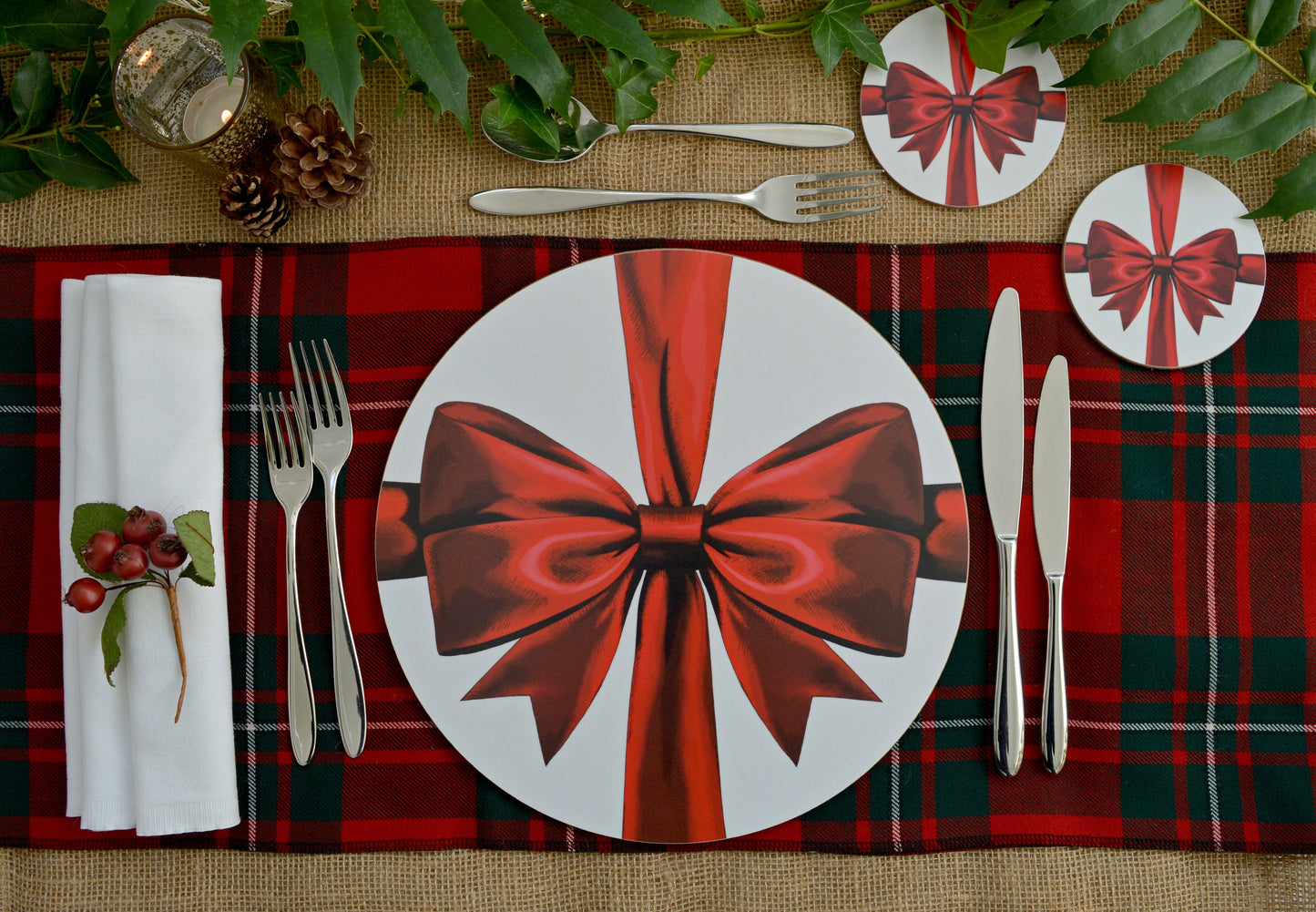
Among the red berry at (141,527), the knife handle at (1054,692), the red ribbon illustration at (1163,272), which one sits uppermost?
the red ribbon illustration at (1163,272)

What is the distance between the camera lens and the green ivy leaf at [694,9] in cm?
73

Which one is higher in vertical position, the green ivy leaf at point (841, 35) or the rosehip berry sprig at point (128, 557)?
the green ivy leaf at point (841, 35)

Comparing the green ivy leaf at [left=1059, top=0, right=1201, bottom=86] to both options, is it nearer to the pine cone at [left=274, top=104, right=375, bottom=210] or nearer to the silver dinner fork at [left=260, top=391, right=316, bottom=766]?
the pine cone at [left=274, top=104, right=375, bottom=210]

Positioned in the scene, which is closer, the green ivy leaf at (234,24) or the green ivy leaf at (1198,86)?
the green ivy leaf at (234,24)

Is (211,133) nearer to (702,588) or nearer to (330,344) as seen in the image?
(330,344)

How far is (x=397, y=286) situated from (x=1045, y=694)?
811 mm

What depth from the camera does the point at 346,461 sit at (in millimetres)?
812

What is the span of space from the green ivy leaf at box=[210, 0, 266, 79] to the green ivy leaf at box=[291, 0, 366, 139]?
0.03 meters

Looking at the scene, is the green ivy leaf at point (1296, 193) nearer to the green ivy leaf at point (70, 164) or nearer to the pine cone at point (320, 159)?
the pine cone at point (320, 159)

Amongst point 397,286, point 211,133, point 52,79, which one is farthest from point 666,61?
point 52,79

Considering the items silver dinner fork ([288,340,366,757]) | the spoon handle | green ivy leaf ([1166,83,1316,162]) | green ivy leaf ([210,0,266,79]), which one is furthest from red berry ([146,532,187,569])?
green ivy leaf ([1166,83,1316,162])

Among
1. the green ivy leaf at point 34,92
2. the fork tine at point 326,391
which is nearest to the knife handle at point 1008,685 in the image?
the fork tine at point 326,391

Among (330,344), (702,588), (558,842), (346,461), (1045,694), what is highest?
(330,344)

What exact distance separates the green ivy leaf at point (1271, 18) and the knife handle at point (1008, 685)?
1.92 feet
